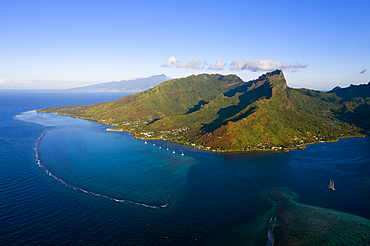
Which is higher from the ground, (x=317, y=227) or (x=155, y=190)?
(x=155, y=190)

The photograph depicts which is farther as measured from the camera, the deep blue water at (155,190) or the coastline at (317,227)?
the coastline at (317,227)

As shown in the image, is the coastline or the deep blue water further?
the coastline

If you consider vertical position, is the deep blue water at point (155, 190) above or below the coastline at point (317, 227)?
above

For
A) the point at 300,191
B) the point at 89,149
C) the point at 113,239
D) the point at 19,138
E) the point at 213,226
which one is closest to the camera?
the point at 113,239

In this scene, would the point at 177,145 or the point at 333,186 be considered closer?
the point at 333,186

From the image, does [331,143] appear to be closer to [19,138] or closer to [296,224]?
[296,224]

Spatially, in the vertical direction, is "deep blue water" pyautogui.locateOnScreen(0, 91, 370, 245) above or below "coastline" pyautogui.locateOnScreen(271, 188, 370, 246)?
above

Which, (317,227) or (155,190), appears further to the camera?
(155,190)

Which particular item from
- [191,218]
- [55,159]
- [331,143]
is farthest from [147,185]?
[331,143]
